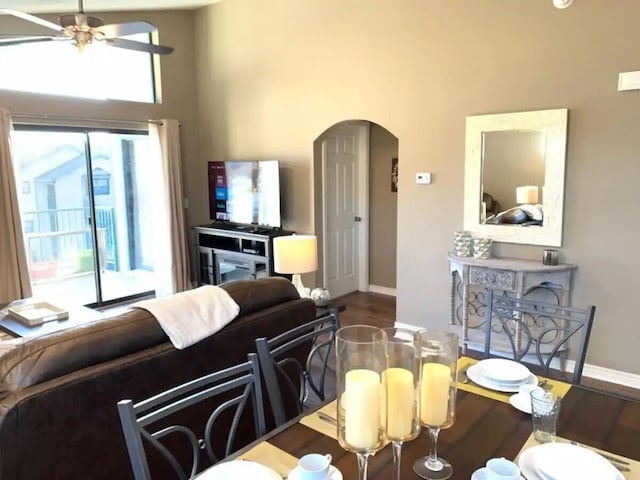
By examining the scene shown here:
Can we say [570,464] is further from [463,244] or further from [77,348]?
[463,244]

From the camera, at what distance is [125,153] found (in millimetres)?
5930

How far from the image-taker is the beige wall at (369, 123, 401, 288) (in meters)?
6.06

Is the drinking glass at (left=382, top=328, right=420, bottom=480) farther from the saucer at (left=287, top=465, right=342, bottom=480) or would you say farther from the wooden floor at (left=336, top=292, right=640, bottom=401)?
the wooden floor at (left=336, top=292, right=640, bottom=401)

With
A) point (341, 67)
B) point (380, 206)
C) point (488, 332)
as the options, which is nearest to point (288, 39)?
point (341, 67)

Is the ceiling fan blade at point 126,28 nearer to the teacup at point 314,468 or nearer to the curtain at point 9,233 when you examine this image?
the curtain at point 9,233

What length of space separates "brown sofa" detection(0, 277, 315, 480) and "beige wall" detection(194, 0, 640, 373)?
2.82 metres

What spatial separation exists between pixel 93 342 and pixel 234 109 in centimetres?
464

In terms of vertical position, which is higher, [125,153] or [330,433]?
[125,153]

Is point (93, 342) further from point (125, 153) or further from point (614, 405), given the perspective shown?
point (125, 153)

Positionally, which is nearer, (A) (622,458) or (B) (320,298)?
(A) (622,458)

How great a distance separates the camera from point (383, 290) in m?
6.32

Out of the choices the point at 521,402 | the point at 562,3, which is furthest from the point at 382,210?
the point at 521,402

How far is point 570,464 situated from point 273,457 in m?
0.80

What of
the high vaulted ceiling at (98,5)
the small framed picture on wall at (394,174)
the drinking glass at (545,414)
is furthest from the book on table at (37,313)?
the small framed picture on wall at (394,174)
